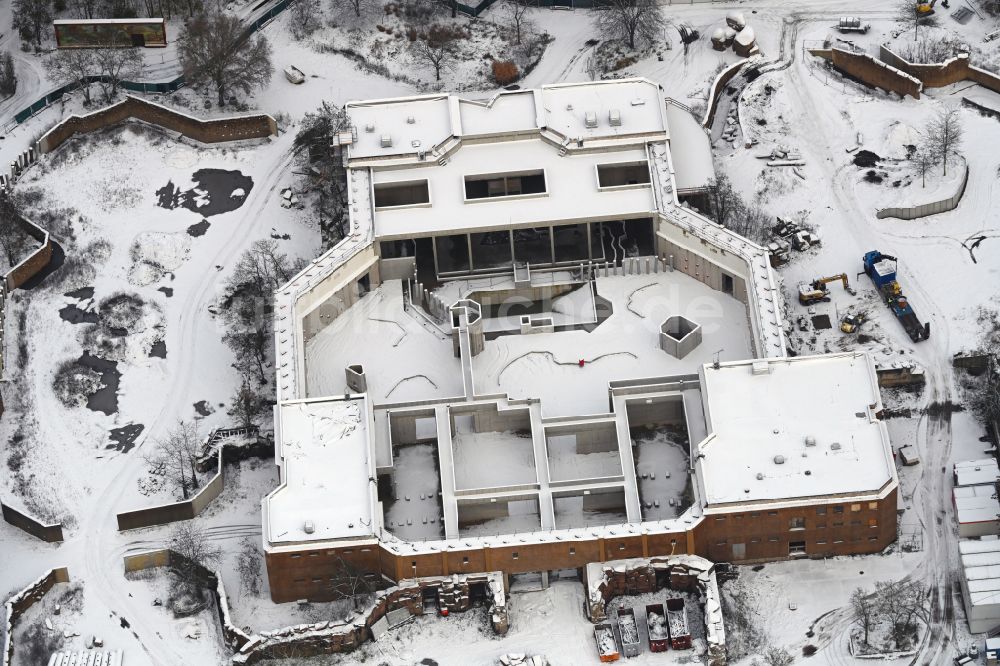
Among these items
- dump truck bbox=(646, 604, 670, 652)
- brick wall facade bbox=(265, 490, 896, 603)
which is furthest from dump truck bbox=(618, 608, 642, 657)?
brick wall facade bbox=(265, 490, 896, 603)

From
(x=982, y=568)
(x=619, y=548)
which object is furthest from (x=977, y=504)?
(x=619, y=548)

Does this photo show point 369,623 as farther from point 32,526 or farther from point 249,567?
point 32,526

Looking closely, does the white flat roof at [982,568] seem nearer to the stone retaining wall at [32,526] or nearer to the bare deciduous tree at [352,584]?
the bare deciduous tree at [352,584]

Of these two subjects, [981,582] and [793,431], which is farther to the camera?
[793,431]

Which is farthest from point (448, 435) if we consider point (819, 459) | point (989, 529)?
point (989, 529)

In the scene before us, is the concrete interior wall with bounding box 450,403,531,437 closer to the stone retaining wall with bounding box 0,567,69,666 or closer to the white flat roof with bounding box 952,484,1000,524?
the stone retaining wall with bounding box 0,567,69,666

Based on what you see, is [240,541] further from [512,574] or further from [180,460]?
[512,574]
